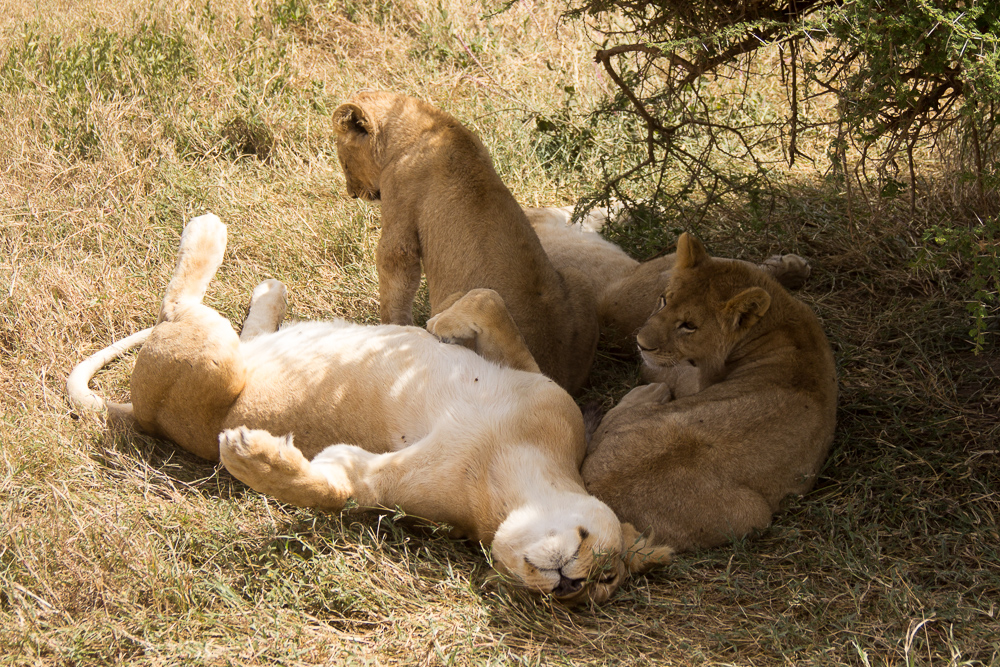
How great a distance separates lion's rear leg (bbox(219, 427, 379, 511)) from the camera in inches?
121

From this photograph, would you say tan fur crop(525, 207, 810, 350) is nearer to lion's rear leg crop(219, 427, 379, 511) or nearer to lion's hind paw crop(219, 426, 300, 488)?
lion's rear leg crop(219, 427, 379, 511)

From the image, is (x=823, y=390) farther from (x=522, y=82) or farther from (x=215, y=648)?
(x=522, y=82)

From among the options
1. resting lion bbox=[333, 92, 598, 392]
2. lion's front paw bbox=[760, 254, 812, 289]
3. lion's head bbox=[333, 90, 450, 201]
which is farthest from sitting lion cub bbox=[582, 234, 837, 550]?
lion's head bbox=[333, 90, 450, 201]

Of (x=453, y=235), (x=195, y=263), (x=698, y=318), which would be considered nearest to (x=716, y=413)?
(x=698, y=318)

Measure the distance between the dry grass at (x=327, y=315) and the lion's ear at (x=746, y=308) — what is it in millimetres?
651

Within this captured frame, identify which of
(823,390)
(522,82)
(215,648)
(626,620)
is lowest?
(215,648)

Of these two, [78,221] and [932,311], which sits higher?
[932,311]

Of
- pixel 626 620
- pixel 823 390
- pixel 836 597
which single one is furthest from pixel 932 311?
pixel 626 620

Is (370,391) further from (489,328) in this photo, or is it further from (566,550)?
(566,550)

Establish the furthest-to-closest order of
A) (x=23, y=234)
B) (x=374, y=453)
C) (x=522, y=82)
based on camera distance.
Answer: (x=522, y=82), (x=23, y=234), (x=374, y=453)

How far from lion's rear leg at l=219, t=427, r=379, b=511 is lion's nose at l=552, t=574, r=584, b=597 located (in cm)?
79

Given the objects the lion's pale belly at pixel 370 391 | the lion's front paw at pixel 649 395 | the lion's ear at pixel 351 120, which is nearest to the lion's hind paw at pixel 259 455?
the lion's pale belly at pixel 370 391

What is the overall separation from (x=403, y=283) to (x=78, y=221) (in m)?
2.47

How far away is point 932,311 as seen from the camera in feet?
14.4
